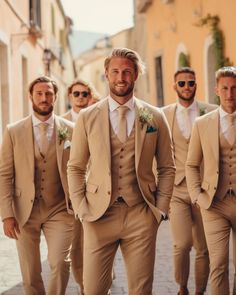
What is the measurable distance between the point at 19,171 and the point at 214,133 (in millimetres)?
1608

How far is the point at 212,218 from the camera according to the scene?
18.4 feet

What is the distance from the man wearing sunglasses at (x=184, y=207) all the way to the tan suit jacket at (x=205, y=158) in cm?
83

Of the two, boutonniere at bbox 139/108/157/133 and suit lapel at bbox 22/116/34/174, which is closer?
boutonniere at bbox 139/108/157/133

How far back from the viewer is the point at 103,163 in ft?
15.6

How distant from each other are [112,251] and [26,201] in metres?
1.21

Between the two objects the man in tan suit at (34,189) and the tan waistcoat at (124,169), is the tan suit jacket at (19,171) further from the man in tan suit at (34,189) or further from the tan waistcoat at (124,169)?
the tan waistcoat at (124,169)

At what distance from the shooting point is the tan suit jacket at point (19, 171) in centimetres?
575

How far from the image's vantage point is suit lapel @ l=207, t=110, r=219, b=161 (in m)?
5.57

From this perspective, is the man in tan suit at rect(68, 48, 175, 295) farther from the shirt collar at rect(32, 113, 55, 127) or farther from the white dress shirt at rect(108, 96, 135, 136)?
the shirt collar at rect(32, 113, 55, 127)

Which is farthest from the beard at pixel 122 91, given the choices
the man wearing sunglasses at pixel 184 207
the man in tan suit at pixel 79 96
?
the man in tan suit at pixel 79 96

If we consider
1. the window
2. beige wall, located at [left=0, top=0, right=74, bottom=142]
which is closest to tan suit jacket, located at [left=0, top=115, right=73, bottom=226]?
beige wall, located at [left=0, top=0, right=74, bottom=142]

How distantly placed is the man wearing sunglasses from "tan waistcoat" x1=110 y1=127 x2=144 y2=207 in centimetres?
193

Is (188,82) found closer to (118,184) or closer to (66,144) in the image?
(66,144)

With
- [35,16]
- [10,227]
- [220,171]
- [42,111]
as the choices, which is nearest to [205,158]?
[220,171]
